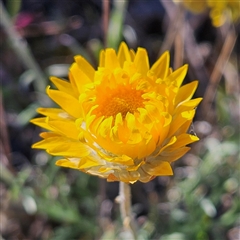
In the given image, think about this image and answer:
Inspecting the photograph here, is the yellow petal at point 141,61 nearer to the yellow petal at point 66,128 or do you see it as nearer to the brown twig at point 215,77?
the yellow petal at point 66,128

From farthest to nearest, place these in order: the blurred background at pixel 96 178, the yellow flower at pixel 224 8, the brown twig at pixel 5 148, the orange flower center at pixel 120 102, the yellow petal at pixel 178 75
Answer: the brown twig at pixel 5 148 → the blurred background at pixel 96 178 → the yellow flower at pixel 224 8 → the yellow petal at pixel 178 75 → the orange flower center at pixel 120 102

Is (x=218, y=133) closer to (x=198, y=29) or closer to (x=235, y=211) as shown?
(x=235, y=211)

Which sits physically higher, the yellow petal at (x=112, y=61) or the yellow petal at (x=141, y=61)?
the yellow petal at (x=112, y=61)

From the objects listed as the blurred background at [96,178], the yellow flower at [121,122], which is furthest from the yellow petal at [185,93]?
the blurred background at [96,178]

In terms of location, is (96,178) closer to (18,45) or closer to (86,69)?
(18,45)

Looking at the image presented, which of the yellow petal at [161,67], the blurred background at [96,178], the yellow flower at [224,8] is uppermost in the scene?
the yellow petal at [161,67]

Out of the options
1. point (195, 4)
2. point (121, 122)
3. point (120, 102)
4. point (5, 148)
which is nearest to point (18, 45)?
point (5, 148)
